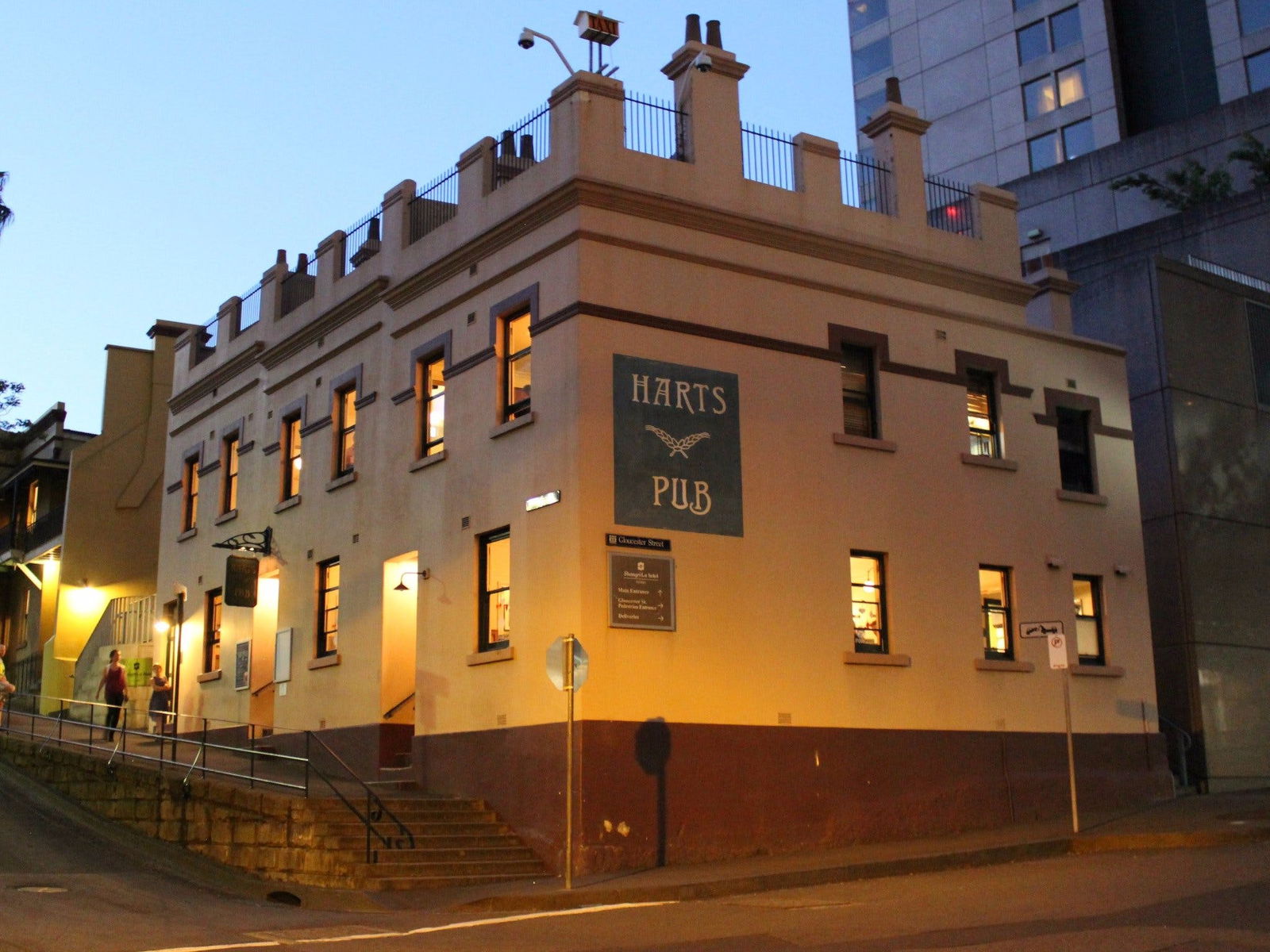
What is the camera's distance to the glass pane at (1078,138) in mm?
56562

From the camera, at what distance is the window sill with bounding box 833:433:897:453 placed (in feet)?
71.4

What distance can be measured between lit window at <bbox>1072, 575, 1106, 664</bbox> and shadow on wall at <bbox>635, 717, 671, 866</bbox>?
8.65m

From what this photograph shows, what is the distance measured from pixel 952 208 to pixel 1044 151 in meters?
35.2

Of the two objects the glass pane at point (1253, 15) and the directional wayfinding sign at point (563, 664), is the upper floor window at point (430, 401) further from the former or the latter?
the glass pane at point (1253, 15)

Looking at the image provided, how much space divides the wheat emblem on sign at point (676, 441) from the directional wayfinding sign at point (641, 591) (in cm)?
154

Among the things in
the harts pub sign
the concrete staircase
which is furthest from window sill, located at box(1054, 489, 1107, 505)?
the concrete staircase

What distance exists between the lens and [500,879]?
1772 cm

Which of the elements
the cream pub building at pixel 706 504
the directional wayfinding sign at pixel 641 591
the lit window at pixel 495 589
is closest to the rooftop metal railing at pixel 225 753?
the cream pub building at pixel 706 504

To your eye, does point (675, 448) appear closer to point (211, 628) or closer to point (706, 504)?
point (706, 504)

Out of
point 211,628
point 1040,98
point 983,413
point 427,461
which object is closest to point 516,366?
point 427,461

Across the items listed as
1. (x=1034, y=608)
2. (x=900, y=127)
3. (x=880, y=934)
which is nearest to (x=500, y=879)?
(x=880, y=934)

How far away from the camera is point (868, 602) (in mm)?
21828

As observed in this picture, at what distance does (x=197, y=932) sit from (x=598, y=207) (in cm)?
1093

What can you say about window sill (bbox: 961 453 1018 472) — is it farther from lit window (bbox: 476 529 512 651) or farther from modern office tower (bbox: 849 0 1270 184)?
modern office tower (bbox: 849 0 1270 184)
